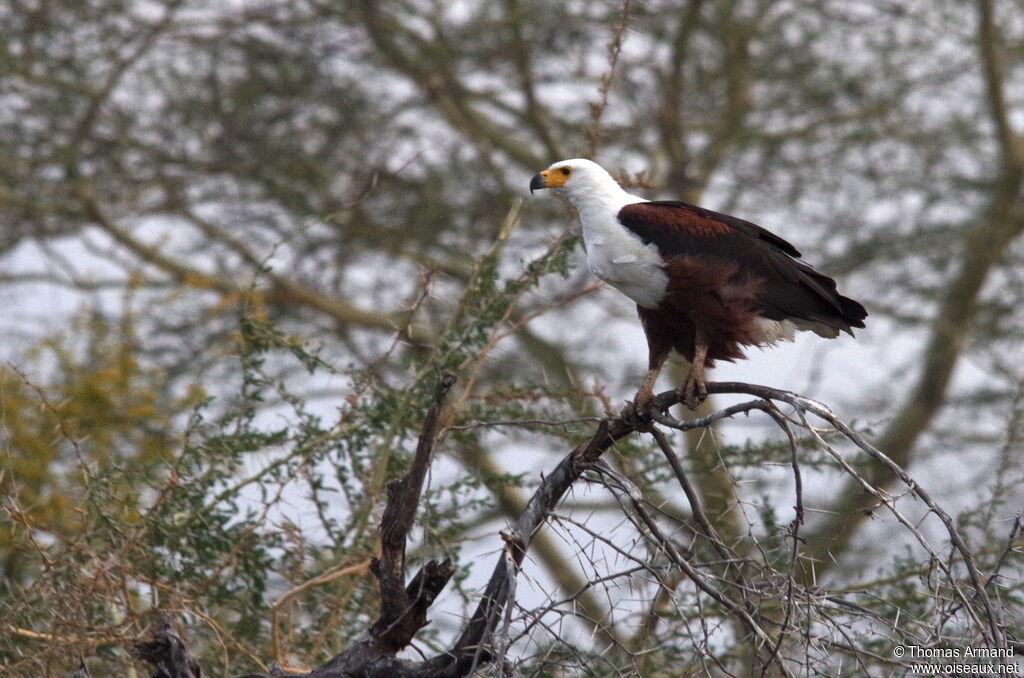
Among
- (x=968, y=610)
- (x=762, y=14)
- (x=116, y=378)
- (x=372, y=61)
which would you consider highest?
(x=762, y=14)

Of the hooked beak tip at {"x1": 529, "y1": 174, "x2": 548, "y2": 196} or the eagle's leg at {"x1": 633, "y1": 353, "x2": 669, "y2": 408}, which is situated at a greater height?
the hooked beak tip at {"x1": 529, "y1": 174, "x2": 548, "y2": 196}

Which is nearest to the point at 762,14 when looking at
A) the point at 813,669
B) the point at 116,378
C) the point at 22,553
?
the point at 116,378

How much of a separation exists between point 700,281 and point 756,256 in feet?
0.69

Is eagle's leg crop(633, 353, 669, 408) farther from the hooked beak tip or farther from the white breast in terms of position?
the hooked beak tip

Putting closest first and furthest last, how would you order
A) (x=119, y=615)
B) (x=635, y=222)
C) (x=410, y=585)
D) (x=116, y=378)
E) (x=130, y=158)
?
(x=410, y=585) → (x=635, y=222) → (x=119, y=615) → (x=116, y=378) → (x=130, y=158)

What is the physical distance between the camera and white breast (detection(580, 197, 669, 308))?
10.6ft

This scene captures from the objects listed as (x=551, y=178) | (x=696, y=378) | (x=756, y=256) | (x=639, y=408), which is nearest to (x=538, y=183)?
(x=551, y=178)

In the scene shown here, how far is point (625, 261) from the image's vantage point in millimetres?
3225

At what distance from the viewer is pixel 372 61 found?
29.3ft

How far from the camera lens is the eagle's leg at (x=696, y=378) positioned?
3.23 metres

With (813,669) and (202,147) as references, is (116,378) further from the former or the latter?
(813,669)

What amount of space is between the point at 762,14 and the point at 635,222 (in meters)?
5.96

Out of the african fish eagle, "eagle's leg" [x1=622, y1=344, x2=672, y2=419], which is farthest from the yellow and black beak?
"eagle's leg" [x1=622, y1=344, x2=672, y2=419]

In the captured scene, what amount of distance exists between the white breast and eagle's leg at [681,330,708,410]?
146mm
